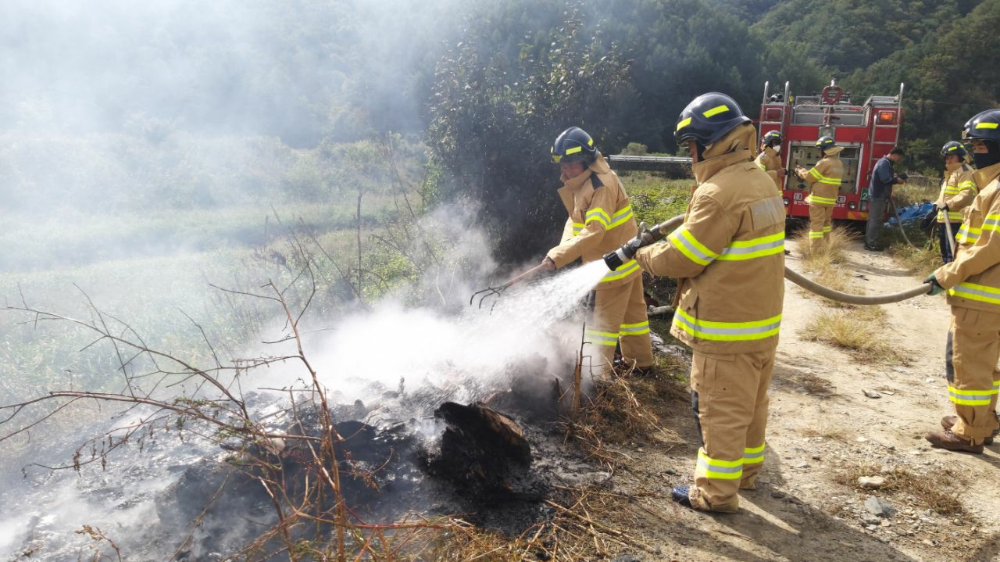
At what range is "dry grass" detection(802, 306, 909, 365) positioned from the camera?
588cm

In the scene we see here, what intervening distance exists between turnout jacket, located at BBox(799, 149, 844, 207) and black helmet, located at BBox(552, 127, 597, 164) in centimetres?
727

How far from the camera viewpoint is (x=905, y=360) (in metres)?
5.84

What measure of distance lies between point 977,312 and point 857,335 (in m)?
2.42

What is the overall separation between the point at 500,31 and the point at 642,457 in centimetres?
627

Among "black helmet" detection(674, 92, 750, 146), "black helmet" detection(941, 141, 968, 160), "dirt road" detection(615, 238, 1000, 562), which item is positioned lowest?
"dirt road" detection(615, 238, 1000, 562)

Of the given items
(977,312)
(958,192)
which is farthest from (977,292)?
(958,192)

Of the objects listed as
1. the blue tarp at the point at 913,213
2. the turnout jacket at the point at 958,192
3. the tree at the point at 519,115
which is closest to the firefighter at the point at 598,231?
the tree at the point at 519,115

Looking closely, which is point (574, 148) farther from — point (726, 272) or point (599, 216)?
point (726, 272)

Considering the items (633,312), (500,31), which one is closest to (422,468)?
(633,312)

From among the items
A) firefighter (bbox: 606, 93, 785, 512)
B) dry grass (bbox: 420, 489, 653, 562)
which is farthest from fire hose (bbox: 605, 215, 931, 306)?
dry grass (bbox: 420, 489, 653, 562)

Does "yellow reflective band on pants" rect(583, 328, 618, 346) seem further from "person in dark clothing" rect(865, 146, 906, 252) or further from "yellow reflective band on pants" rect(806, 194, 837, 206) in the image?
"person in dark clothing" rect(865, 146, 906, 252)

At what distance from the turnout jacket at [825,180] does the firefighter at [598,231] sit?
6.83 meters

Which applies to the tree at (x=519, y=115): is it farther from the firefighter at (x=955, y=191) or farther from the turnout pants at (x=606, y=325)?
the firefighter at (x=955, y=191)

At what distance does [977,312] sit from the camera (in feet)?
12.5
